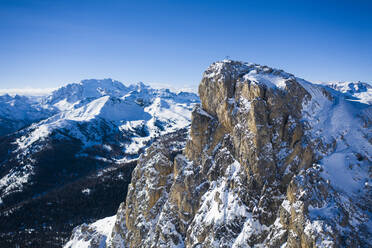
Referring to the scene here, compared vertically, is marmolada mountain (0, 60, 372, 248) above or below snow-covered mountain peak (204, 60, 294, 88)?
below

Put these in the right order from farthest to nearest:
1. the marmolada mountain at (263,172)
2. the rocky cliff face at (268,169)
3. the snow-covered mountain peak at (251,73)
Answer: the snow-covered mountain peak at (251,73)
the marmolada mountain at (263,172)
the rocky cliff face at (268,169)

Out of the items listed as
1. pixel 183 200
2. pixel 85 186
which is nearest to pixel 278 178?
pixel 183 200

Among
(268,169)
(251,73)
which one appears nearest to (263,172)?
(268,169)

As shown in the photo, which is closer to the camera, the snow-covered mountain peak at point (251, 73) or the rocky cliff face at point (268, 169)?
the rocky cliff face at point (268, 169)

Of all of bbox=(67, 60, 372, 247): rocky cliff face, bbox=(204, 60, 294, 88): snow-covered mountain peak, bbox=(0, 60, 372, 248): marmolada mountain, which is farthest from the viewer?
bbox=(204, 60, 294, 88): snow-covered mountain peak

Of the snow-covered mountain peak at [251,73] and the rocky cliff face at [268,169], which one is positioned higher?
the snow-covered mountain peak at [251,73]

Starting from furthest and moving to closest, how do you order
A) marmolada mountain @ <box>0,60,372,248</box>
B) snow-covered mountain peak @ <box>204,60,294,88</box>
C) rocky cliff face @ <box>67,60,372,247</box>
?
snow-covered mountain peak @ <box>204,60,294,88</box>, marmolada mountain @ <box>0,60,372,248</box>, rocky cliff face @ <box>67,60,372,247</box>

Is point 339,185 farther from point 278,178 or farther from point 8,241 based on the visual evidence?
point 8,241

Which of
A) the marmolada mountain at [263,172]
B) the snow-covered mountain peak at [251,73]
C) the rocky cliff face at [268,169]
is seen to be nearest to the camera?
the rocky cliff face at [268,169]

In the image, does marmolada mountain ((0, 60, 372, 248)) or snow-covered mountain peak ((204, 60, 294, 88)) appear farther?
snow-covered mountain peak ((204, 60, 294, 88))
